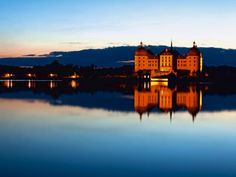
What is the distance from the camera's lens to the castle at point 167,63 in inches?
3329


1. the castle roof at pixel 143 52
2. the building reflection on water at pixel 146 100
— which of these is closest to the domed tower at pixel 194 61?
the castle roof at pixel 143 52

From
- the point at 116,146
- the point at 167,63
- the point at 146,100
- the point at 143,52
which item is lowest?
the point at 146,100

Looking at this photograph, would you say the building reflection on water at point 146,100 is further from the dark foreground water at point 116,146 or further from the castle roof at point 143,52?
the castle roof at point 143,52

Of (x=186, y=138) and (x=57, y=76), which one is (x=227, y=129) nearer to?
(x=186, y=138)

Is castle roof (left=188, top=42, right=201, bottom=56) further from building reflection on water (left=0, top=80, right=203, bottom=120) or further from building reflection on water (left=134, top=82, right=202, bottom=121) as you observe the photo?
building reflection on water (left=134, top=82, right=202, bottom=121)

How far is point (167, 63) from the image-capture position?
8481 cm

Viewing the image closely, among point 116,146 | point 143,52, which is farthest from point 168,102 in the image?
point 143,52

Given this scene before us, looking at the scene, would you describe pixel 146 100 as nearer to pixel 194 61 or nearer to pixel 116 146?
pixel 116 146

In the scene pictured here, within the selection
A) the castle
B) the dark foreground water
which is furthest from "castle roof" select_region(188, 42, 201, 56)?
the dark foreground water

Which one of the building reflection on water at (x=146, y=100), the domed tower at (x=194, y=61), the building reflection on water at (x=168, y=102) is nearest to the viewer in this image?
the building reflection on water at (x=168, y=102)

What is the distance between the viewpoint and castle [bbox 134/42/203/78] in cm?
8456

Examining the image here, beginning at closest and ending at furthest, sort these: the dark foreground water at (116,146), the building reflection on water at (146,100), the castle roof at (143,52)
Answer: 1. the dark foreground water at (116,146)
2. the building reflection on water at (146,100)
3. the castle roof at (143,52)

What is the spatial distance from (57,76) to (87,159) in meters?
98.1

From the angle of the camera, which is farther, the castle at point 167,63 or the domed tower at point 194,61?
the domed tower at point 194,61
